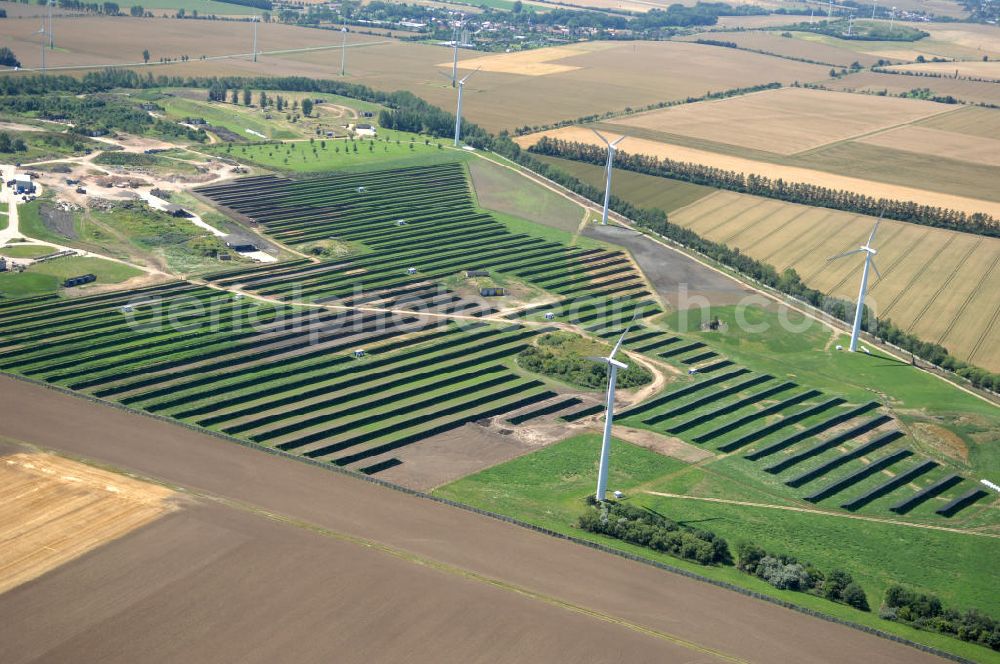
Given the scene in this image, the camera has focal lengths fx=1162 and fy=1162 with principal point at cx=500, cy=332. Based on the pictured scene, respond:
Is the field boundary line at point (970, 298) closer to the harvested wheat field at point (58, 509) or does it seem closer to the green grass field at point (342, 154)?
the green grass field at point (342, 154)

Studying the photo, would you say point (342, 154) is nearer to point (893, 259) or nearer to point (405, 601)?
point (893, 259)

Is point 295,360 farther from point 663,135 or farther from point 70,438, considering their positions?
point 663,135

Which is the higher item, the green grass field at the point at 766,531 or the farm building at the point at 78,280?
the farm building at the point at 78,280

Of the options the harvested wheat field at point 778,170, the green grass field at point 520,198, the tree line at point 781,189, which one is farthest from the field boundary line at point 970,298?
the green grass field at point 520,198

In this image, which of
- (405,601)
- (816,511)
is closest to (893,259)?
(816,511)

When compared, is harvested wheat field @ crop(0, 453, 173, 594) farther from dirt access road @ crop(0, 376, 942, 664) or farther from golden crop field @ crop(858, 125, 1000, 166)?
golden crop field @ crop(858, 125, 1000, 166)
